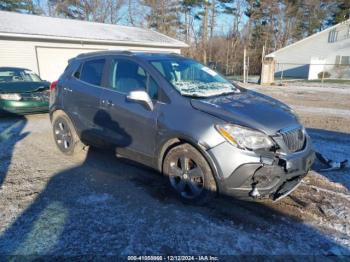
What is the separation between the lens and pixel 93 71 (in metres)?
4.58

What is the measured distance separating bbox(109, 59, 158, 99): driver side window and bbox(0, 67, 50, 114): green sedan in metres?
5.12

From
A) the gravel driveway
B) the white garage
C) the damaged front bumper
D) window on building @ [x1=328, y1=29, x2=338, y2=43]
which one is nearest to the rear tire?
the gravel driveway

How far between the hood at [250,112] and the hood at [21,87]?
6728 mm

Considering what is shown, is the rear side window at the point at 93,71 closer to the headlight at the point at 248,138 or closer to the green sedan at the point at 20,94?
the headlight at the point at 248,138

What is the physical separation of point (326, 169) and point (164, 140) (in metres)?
2.79

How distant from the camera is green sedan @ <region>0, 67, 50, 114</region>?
7.82 meters

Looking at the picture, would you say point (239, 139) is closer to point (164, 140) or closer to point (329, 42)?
point (164, 140)

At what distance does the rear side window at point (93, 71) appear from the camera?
4402 mm

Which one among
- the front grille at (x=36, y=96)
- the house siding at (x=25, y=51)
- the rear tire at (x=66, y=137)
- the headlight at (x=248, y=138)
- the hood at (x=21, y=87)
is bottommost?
the rear tire at (x=66, y=137)

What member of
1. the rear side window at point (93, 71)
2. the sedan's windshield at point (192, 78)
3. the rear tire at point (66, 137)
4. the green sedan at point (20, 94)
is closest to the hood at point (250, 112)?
the sedan's windshield at point (192, 78)

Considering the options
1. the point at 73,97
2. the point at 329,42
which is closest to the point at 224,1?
the point at 329,42

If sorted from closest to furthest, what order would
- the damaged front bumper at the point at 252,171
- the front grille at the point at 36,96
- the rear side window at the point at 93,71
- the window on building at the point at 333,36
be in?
the damaged front bumper at the point at 252,171 → the rear side window at the point at 93,71 → the front grille at the point at 36,96 → the window on building at the point at 333,36

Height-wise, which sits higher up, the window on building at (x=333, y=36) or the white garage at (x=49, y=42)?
the window on building at (x=333, y=36)

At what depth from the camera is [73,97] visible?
4.75m
